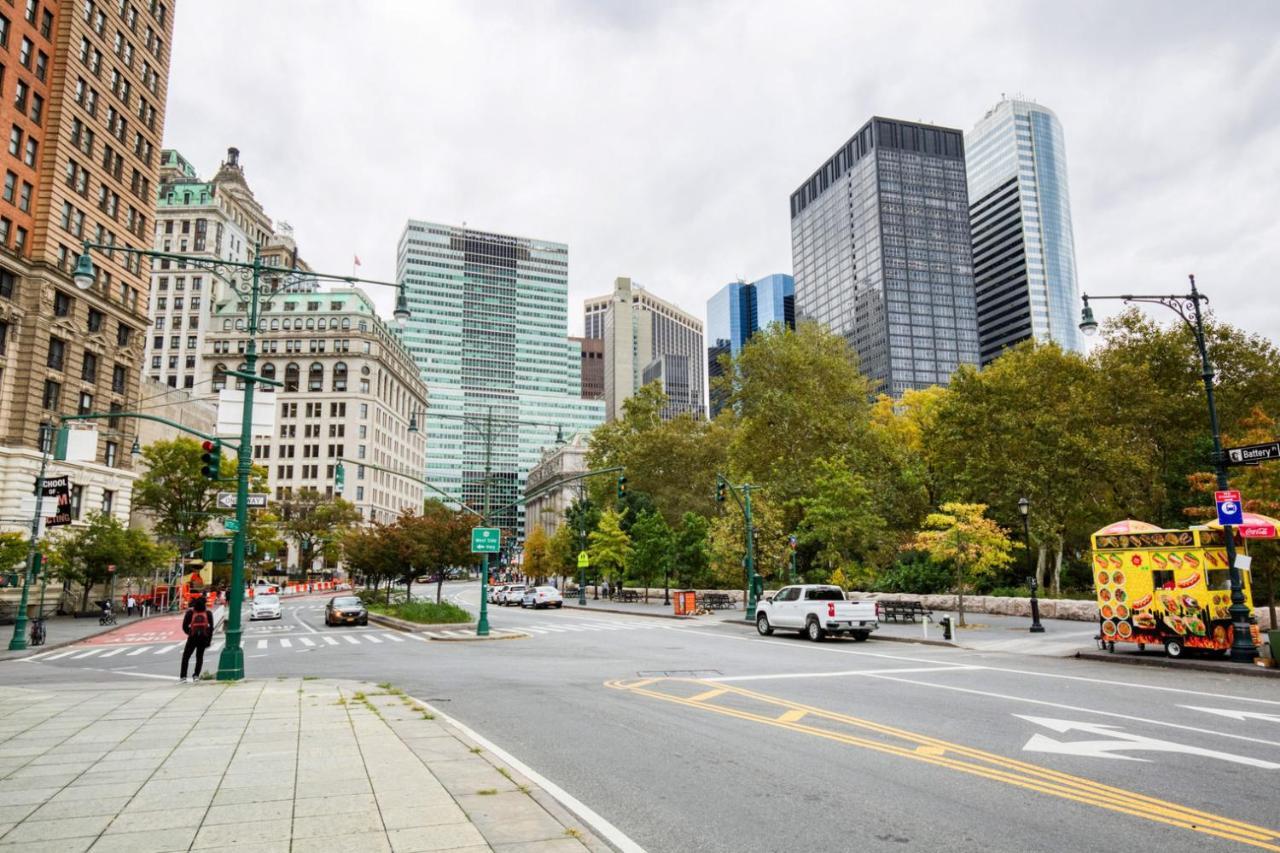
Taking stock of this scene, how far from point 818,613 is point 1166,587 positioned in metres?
10.3

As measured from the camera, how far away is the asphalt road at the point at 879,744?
620 centimetres

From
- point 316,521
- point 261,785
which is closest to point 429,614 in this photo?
point 261,785

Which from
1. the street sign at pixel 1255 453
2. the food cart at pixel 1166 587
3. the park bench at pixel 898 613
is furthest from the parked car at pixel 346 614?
the street sign at pixel 1255 453

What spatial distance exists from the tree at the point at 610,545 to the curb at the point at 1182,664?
4589cm

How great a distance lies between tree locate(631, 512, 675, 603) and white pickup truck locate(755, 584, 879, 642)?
29138 millimetres

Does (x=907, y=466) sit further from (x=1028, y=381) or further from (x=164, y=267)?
(x=164, y=267)

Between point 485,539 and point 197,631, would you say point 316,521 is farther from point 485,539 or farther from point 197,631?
point 197,631

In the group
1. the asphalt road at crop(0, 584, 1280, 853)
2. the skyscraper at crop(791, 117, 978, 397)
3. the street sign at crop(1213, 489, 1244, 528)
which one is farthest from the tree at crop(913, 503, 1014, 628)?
the skyscraper at crop(791, 117, 978, 397)

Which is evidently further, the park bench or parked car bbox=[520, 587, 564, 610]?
parked car bbox=[520, 587, 564, 610]

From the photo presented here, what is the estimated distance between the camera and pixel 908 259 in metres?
187

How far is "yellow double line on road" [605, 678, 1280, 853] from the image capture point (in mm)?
6266

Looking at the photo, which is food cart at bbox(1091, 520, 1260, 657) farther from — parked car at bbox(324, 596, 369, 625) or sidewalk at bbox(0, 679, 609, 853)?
parked car at bbox(324, 596, 369, 625)

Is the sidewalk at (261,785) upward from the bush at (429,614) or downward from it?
upward

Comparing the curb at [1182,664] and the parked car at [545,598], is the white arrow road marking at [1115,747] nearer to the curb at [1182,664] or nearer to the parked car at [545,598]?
the curb at [1182,664]
